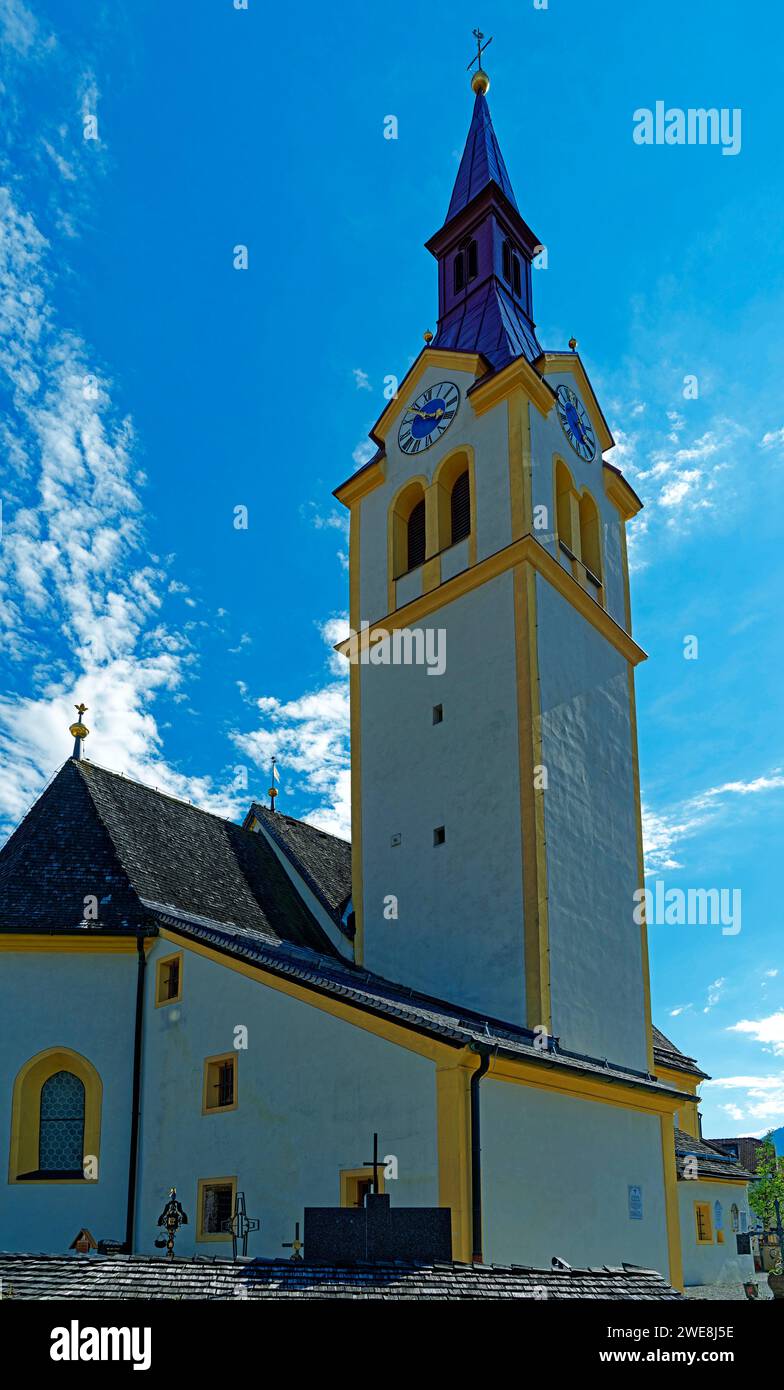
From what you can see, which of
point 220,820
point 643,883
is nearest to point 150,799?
point 220,820

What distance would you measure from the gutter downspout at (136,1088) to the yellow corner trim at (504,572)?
354 inches

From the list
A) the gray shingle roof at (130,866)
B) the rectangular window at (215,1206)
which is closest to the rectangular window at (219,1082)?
the rectangular window at (215,1206)

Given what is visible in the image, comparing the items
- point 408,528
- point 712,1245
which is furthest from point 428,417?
point 712,1245

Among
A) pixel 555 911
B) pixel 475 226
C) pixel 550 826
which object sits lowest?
pixel 555 911

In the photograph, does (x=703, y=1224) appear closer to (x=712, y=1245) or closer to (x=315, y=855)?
(x=712, y=1245)

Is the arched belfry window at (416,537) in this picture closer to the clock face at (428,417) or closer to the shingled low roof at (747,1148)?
the clock face at (428,417)

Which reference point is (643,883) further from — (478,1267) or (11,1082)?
(478,1267)

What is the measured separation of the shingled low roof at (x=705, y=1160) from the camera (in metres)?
26.3

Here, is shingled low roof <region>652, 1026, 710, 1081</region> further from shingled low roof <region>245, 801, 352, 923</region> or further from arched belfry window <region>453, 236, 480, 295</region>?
arched belfry window <region>453, 236, 480, 295</region>

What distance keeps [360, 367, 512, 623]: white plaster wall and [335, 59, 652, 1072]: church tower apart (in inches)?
1.9

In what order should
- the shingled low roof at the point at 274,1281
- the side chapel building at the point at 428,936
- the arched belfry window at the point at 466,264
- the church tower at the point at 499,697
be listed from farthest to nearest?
1. the arched belfry window at the point at 466,264
2. the church tower at the point at 499,697
3. the side chapel building at the point at 428,936
4. the shingled low roof at the point at 274,1281

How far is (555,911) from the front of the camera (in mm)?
20312

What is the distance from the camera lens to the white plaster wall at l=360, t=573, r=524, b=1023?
812 inches
